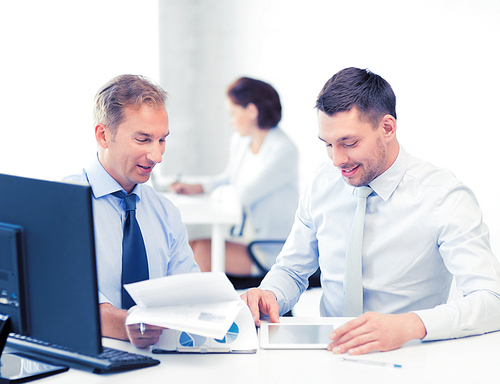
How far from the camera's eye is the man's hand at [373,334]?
1.06m

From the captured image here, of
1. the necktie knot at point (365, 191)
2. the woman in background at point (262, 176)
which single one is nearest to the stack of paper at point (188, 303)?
the necktie knot at point (365, 191)

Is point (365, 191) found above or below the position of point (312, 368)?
above

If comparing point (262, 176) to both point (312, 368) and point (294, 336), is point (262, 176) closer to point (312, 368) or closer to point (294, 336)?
point (294, 336)

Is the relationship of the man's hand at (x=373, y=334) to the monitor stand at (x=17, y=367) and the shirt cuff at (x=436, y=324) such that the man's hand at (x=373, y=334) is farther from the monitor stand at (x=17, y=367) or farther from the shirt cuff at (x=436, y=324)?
the monitor stand at (x=17, y=367)

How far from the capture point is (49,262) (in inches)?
34.1

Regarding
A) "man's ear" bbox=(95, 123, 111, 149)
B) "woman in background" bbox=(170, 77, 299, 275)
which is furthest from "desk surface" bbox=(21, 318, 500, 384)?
"woman in background" bbox=(170, 77, 299, 275)

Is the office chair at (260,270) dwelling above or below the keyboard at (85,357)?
above

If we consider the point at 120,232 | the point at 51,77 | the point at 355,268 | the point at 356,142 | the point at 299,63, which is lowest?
the point at 355,268

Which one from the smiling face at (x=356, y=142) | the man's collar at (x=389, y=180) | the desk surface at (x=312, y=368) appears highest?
the smiling face at (x=356, y=142)

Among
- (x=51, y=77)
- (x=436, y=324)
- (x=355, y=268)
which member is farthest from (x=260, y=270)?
(x=51, y=77)

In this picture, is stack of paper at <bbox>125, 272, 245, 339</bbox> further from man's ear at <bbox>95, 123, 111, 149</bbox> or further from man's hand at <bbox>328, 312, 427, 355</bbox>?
man's ear at <bbox>95, 123, 111, 149</bbox>

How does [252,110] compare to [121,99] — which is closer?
[121,99]

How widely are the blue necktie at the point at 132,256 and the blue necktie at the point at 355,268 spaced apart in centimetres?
59

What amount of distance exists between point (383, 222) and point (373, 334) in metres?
0.46
